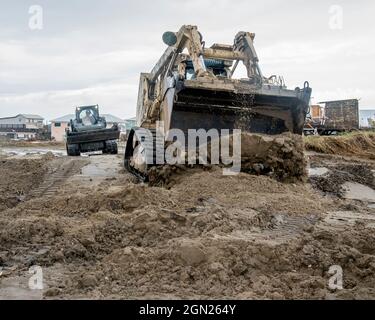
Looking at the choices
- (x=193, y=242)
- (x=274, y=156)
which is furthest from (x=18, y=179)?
(x=193, y=242)

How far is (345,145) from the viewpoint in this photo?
63.3ft

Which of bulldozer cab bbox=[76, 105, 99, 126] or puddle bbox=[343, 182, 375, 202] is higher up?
bulldozer cab bbox=[76, 105, 99, 126]

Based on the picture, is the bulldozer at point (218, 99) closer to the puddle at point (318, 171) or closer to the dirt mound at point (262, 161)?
the dirt mound at point (262, 161)

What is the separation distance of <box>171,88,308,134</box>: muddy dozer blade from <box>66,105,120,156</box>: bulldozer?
9.87 metres

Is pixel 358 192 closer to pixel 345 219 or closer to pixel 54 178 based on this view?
pixel 345 219

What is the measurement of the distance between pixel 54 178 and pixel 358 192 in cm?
619

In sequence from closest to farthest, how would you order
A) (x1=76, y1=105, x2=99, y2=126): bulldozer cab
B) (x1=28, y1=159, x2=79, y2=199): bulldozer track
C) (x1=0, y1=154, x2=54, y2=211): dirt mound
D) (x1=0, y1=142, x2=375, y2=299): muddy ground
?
(x1=0, y1=142, x2=375, y2=299): muddy ground
(x1=0, y1=154, x2=54, y2=211): dirt mound
(x1=28, y1=159, x2=79, y2=199): bulldozer track
(x1=76, y1=105, x2=99, y2=126): bulldozer cab

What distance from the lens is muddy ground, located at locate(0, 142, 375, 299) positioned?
342 centimetres

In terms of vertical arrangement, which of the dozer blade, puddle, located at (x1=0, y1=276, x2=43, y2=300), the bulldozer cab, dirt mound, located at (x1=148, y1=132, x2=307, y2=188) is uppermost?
the bulldozer cab

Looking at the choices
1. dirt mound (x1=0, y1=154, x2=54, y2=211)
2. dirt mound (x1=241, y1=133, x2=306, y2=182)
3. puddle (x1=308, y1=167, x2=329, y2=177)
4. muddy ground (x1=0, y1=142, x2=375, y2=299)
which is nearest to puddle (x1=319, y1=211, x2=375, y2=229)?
muddy ground (x1=0, y1=142, x2=375, y2=299)

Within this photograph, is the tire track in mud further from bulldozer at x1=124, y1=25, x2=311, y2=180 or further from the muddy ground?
bulldozer at x1=124, y1=25, x2=311, y2=180

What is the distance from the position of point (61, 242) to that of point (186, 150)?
3381mm
